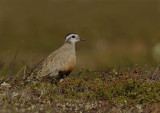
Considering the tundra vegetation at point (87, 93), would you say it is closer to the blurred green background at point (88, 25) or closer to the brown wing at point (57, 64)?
the brown wing at point (57, 64)

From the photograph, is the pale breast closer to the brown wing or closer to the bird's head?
the brown wing

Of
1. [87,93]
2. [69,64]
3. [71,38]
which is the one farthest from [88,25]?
[87,93]

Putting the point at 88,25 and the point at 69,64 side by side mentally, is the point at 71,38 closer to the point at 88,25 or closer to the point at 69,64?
the point at 69,64

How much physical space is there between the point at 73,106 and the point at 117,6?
2591 centimetres

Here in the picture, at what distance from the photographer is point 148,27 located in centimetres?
2942

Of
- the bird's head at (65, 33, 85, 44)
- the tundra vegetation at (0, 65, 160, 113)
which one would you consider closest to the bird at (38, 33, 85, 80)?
the tundra vegetation at (0, 65, 160, 113)

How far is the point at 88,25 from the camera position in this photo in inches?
1179

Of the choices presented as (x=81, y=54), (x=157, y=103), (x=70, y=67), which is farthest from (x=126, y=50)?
(x=157, y=103)

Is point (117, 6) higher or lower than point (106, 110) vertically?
Result: higher

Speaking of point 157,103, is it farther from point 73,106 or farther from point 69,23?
point 69,23

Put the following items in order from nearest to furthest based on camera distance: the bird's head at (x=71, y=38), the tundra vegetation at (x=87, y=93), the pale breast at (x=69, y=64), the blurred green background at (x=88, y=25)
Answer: the tundra vegetation at (x=87, y=93) → the pale breast at (x=69, y=64) → the bird's head at (x=71, y=38) → the blurred green background at (x=88, y=25)

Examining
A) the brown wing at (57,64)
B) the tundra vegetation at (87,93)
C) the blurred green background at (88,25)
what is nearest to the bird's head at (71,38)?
the brown wing at (57,64)

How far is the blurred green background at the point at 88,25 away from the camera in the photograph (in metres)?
Result: 23.9

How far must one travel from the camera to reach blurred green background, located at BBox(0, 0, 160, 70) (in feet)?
78.4
